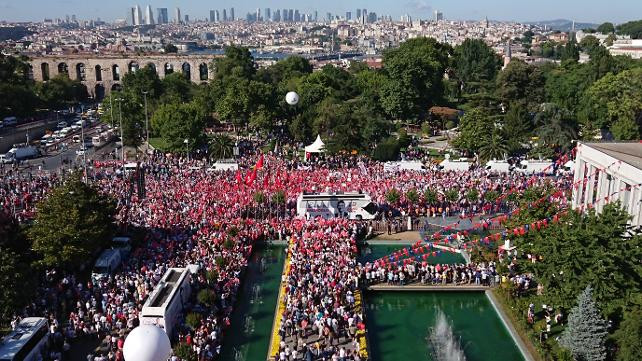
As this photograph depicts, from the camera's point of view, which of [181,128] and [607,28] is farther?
[607,28]

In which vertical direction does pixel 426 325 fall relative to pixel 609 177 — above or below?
below

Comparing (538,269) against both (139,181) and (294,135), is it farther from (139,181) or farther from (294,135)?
(294,135)

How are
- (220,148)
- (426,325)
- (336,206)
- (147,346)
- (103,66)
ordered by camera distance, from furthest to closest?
(103,66), (220,148), (336,206), (426,325), (147,346)

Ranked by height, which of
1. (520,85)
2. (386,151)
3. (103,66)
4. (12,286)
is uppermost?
(520,85)

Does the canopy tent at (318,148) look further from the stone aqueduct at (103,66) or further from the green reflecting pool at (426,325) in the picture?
the stone aqueduct at (103,66)

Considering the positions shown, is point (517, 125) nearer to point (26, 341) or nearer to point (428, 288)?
point (428, 288)

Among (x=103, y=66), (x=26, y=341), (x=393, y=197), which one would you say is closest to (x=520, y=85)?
(x=393, y=197)

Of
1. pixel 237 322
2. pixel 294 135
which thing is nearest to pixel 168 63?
pixel 294 135

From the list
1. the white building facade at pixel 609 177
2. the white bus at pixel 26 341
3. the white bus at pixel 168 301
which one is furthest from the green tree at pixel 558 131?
the white bus at pixel 26 341
